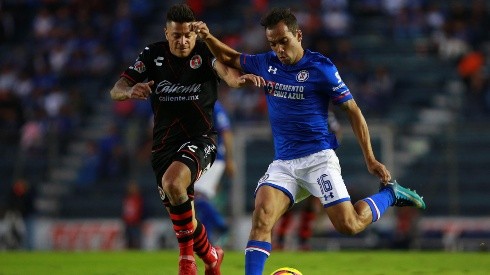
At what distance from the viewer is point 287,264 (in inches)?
486

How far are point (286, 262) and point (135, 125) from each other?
332 inches

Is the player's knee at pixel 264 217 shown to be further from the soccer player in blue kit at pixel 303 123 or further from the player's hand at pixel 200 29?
the player's hand at pixel 200 29

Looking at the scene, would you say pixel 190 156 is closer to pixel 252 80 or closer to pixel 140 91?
pixel 140 91

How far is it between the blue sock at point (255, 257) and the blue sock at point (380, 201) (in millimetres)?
1515

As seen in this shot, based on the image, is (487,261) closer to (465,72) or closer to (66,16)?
(465,72)

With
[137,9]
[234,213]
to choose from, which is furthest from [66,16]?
[234,213]

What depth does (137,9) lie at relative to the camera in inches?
1009

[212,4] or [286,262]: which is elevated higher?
[212,4]

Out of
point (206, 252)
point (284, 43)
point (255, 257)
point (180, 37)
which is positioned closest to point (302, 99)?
point (284, 43)

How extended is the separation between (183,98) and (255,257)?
185 centimetres

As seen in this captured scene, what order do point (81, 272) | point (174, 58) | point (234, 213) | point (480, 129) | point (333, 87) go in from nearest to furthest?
point (333, 87) → point (174, 58) → point (81, 272) → point (480, 129) → point (234, 213)

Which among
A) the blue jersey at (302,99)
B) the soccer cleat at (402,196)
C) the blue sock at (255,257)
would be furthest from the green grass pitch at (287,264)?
the blue sock at (255,257)

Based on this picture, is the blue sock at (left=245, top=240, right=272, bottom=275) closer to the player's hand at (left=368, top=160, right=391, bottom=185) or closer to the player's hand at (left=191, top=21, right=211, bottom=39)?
the player's hand at (left=368, top=160, right=391, bottom=185)

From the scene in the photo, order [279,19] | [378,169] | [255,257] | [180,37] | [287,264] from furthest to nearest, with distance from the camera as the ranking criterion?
[287,264]
[180,37]
[378,169]
[279,19]
[255,257]
